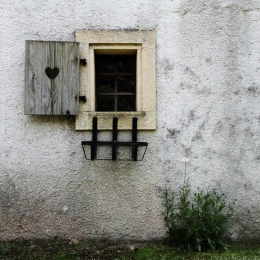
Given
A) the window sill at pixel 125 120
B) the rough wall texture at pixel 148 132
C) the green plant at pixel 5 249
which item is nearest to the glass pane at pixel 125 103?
the window sill at pixel 125 120

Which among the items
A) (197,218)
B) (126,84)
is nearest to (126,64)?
(126,84)

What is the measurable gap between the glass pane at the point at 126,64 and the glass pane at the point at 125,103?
1.12 feet

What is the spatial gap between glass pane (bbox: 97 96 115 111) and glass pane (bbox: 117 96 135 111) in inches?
3.5

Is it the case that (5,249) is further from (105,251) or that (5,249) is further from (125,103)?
(125,103)

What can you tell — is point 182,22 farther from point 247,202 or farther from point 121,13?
point 247,202

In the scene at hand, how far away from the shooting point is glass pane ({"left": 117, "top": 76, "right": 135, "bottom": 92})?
14.5 feet

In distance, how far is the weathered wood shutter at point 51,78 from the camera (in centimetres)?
397

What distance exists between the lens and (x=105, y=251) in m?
3.79

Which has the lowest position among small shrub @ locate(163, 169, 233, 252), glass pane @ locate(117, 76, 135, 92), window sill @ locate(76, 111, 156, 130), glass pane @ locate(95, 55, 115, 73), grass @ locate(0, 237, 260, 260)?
grass @ locate(0, 237, 260, 260)

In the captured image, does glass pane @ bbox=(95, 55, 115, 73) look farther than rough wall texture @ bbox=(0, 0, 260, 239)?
Yes

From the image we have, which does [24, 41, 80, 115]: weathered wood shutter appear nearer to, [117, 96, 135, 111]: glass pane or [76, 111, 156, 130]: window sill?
[76, 111, 156, 130]: window sill

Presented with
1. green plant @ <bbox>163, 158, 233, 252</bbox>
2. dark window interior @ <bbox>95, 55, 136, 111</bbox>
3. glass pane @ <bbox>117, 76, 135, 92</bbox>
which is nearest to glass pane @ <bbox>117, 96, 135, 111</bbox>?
dark window interior @ <bbox>95, 55, 136, 111</bbox>

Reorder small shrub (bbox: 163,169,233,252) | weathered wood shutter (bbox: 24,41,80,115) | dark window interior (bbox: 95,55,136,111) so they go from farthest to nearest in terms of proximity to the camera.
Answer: dark window interior (bbox: 95,55,136,111) → weathered wood shutter (bbox: 24,41,80,115) → small shrub (bbox: 163,169,233,252)

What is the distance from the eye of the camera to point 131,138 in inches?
164
